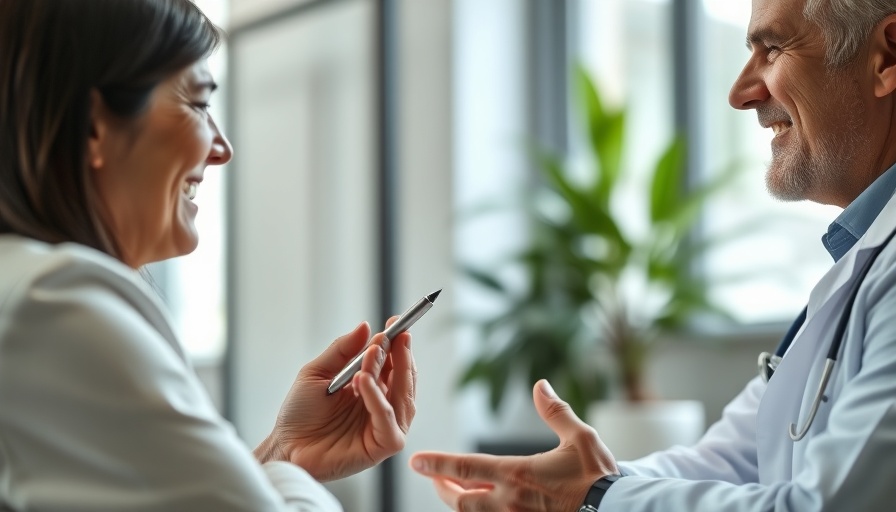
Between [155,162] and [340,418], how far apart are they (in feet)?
1.58

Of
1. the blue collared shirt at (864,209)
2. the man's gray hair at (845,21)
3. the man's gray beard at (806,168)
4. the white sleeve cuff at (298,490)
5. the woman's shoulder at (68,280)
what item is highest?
the man's gray hair at (845,21)

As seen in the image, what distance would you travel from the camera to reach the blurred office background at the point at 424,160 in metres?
Answer: 4.58

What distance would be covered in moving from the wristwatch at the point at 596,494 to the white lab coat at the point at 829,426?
0.06ft

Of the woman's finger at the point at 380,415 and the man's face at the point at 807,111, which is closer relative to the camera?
the woman's finger at the point at 380,415

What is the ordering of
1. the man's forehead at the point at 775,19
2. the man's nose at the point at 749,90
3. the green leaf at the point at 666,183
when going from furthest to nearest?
the green leaf at the point at 666,183, the man's nose at the point at 749,90, the man's forehead at the point at 775,19

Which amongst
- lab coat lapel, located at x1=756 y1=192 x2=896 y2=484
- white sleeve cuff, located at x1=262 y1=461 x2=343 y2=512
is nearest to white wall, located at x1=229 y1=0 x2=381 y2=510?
lab coat lapel, located at x1=756 y1=192 x2=896 y2=484

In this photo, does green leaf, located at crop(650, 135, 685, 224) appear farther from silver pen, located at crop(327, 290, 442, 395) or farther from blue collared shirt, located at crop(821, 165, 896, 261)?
silver pen, located at crop(327, 290, 442, 395)

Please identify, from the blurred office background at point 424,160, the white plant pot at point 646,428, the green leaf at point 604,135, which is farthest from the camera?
the blurred office background at point 424,160

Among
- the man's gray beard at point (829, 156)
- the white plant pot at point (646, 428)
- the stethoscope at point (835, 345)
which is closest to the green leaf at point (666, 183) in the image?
the white plant pot at point (646, 428)

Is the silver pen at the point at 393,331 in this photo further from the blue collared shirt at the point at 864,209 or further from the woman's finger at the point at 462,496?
the blue collared shirt at the point at 864,209

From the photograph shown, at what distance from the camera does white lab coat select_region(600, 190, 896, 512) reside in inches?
49.4

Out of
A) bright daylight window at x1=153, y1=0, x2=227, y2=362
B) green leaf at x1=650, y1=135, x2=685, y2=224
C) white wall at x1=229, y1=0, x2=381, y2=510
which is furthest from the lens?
bright daylight window at x1=153, y1=0, x2=227, y2=362

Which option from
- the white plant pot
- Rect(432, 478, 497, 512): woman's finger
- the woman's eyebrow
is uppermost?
the woman's eyebrow

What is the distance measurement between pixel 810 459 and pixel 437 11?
13.0ft
